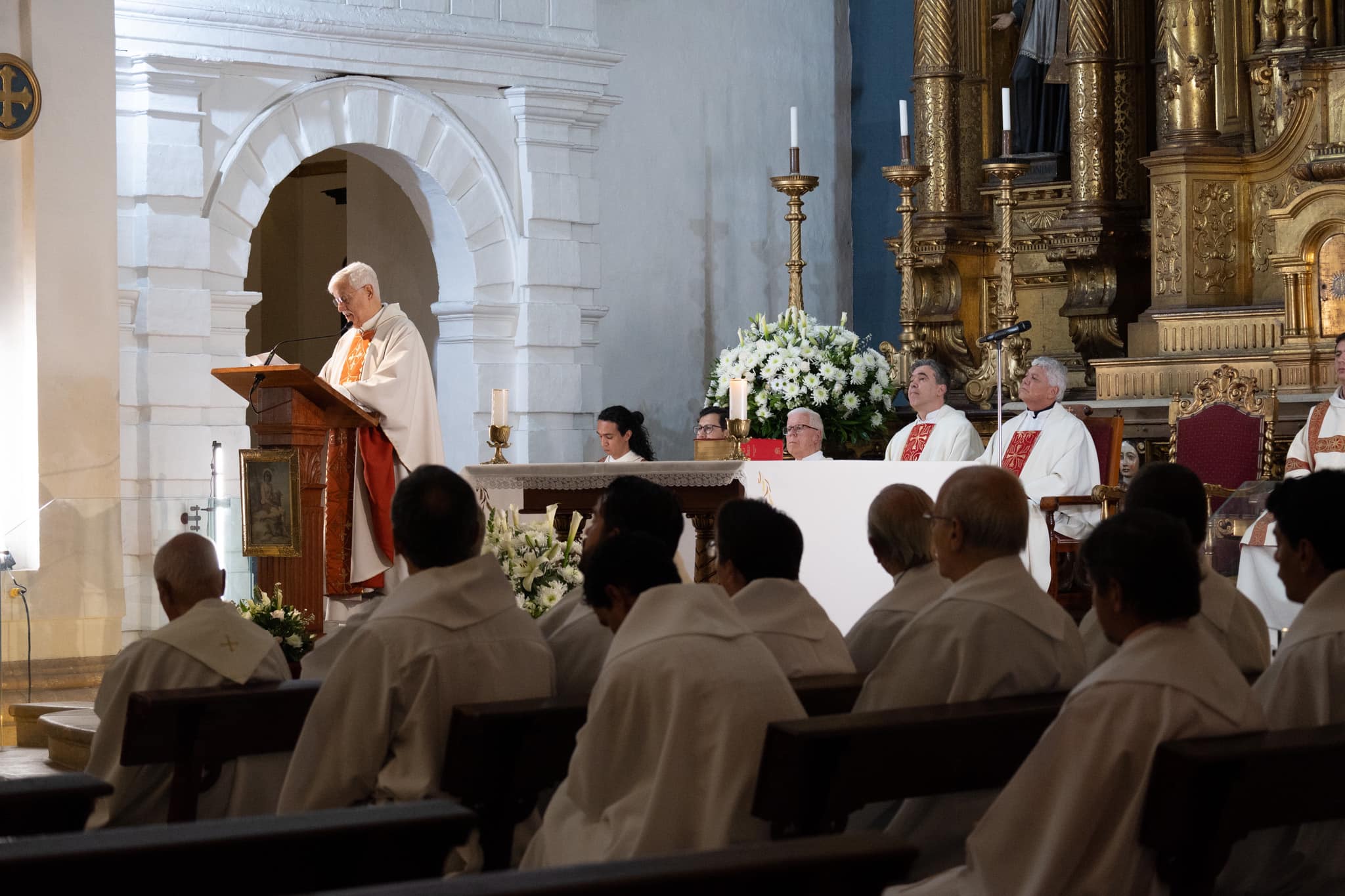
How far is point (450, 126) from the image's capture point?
35.2 feet

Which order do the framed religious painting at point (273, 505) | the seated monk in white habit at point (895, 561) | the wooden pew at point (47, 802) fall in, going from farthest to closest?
the framed religious painting at point (273, 505) < the seated monk in white habit at point (895, 561) < the wooden pew at point (47, 802)

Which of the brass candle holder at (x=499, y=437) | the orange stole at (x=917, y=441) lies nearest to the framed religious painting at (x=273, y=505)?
the brass candle holder at (x=499, y=437)

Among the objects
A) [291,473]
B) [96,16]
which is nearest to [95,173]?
[96,16]

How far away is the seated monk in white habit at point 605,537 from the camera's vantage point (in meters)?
3.82

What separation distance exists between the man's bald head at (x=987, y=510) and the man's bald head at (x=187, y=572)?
159cm

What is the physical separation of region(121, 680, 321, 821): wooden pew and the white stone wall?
770 cm

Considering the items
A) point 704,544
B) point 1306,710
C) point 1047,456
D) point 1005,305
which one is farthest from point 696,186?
point 1306,710

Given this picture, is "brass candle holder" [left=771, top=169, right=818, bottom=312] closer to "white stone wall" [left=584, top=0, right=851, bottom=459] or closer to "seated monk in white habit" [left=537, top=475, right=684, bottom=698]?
"white stone wall" [left=584, top=0, right=851, bottom=459]

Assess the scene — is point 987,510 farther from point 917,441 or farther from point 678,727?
point 917,441

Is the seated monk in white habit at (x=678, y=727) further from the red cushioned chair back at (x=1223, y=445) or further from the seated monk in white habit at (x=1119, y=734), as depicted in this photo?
the red cushioned chair back at (x=1223, y=445)

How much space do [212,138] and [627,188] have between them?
10.0 ft

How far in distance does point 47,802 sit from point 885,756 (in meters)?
1.33

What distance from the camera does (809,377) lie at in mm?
10562

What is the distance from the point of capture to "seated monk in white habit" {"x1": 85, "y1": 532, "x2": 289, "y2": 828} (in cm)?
389
